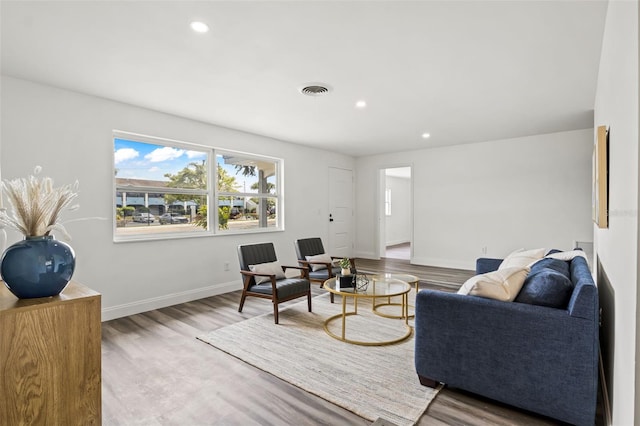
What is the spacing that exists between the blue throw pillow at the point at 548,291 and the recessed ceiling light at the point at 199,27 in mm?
2726

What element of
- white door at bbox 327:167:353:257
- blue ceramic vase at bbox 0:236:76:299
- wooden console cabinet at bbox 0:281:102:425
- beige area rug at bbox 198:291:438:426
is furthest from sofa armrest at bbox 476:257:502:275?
blue ceramic vase at bbox 0:236:76:299

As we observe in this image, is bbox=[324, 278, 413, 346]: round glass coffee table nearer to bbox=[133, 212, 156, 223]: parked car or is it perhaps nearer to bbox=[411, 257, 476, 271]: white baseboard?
bbox=[133, 212, 156, 223]: parked car

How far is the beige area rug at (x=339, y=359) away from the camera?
2.15 metres

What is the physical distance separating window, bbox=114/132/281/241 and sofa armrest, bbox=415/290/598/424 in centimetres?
349

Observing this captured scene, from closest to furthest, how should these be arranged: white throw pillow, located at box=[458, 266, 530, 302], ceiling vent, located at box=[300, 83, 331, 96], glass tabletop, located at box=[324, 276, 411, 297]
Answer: white throw pillow, located at box=[458, 266, 530, 302]
glass tabletop, located at box=[324, 276, 411, 297]
ceiling vent, located at box=[300, 83, 331, 96]

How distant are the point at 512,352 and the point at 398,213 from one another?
31.0ft

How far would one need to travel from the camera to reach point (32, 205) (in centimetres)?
133

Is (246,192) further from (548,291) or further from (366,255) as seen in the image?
(548,291)

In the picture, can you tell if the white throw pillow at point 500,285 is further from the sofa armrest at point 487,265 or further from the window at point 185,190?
the window at point 185,190

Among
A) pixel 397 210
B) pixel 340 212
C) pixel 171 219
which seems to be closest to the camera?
pixel 171 219

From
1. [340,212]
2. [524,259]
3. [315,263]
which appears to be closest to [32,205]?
[315,263]

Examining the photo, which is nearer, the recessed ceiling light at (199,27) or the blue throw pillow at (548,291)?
the blue throw pillow at (548,291)

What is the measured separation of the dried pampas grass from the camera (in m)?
1.29

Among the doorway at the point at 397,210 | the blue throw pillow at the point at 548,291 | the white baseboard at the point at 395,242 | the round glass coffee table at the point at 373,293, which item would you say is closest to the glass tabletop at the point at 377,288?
the round glass coffee table at the point at 373,293
